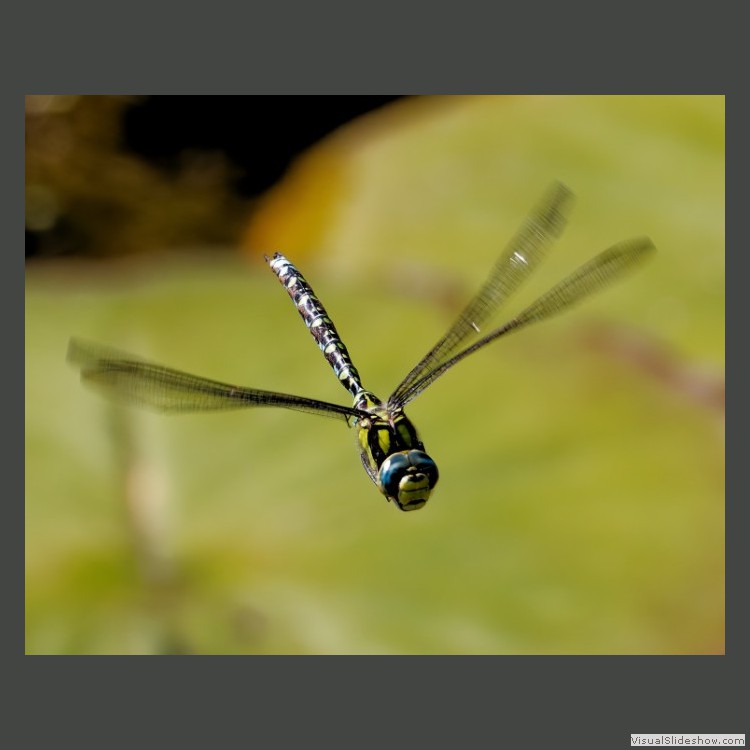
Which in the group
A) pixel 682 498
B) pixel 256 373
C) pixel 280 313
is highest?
pixel 280 313

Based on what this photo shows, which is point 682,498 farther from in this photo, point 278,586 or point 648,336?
point 278,586

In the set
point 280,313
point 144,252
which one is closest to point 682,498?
point 280,313

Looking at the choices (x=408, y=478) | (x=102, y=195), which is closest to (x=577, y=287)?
(x=408, y=478)

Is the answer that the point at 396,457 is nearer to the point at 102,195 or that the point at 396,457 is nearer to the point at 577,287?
the point at 577,287

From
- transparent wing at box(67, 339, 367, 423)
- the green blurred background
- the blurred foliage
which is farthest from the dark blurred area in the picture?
transparent wing at box(67, 339, 367, 423)

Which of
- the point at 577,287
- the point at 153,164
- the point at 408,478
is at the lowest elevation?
the point at 408,478

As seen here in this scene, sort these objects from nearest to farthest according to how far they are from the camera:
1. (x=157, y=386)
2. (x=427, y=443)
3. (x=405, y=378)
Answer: (x=157, y=386) < (x=405, y=378) < (x=427, y=443)
